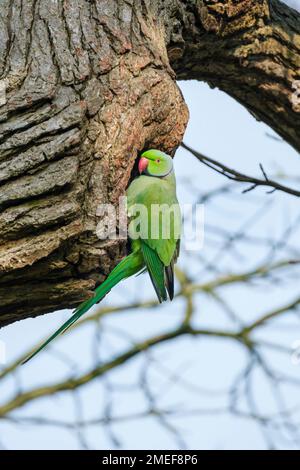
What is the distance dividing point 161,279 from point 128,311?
12.7 ft

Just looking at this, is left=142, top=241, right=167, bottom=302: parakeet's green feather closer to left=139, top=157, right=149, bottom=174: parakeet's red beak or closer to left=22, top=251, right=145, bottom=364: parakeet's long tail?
left=22, top=251, right=145, bottom=364: parakeet's long tail

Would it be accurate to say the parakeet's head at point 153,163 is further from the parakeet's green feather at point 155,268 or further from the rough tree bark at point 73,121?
the parakeet's green feather at point 155,268

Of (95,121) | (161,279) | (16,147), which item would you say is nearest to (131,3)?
(95,121)

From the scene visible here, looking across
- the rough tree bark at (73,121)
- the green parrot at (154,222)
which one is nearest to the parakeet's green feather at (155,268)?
the green parrot at (154,222)

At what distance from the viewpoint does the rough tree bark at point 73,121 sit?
2.56 m

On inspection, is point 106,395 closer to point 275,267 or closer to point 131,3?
point 275,267

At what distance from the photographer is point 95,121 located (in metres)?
2.80

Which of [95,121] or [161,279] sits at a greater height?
[95,121]

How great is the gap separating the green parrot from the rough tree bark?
0.12 m

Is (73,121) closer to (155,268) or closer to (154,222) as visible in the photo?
(154,222)

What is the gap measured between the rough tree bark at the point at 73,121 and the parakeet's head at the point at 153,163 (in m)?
0.05

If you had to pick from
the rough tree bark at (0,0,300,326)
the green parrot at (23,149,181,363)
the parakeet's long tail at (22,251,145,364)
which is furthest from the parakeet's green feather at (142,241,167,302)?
the rough tree bark at (0,0,300,326)

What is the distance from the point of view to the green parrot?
10.6 feet

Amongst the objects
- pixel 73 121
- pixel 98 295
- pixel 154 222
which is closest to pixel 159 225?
pixel 154 222
